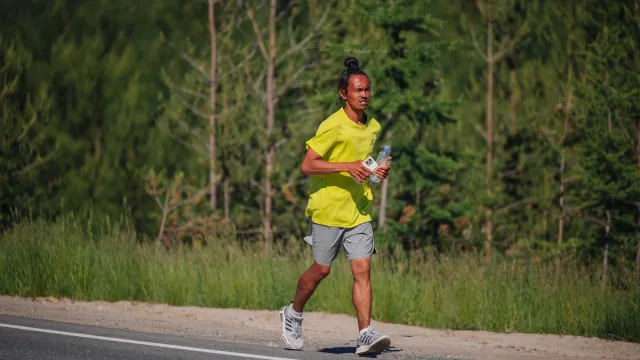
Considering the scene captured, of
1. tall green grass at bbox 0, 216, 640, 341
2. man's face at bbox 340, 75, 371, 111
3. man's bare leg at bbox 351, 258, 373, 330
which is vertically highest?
man's face at bbox 340, 75, 371, 111

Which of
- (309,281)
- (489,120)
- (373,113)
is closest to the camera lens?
(309,281)

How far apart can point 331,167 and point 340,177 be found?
262 millimetres

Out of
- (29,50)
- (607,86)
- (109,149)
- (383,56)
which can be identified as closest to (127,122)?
(109,149)

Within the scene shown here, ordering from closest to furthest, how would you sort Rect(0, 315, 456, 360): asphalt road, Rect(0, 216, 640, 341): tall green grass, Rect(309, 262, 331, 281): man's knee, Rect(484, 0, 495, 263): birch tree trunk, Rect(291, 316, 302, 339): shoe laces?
Rect(0, 315, 456, 360): asphalt road → Rect(309, 262, 331, 281): man's knee → Rect(291, 316, 302, 339): shoe laces → Rect(0, 216, 640, 341): tall green grass → Rect(484, 0, 495, 263): birch tree trunk

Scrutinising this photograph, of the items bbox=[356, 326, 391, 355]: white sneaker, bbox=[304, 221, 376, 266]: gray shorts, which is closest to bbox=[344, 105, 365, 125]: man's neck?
bbox=[304, 221, 376, 266]: gray shorts

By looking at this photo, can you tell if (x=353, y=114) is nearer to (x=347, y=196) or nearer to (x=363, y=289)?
(x=347, y=196)

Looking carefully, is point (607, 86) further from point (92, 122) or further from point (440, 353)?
point (92, 122)

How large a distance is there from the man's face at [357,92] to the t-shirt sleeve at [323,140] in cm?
24

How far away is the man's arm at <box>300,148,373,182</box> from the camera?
732 centimetres

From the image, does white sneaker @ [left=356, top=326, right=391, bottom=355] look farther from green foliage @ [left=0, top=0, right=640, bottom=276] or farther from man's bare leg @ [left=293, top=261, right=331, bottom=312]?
green foliage @ [left=0, top=0, right=640, bottom=276]

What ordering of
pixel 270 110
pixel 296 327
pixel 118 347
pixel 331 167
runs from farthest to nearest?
pixel 270 110
pixel 296 327
pixel 118 347
pixel 331 167

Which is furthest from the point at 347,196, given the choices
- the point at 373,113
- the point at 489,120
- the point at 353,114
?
the point at 489,120

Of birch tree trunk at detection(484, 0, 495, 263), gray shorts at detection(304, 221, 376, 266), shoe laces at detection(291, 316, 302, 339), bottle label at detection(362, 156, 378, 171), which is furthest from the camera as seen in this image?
birch tree trunk at detection(484, 0, 495, 263)

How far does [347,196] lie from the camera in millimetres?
7672
